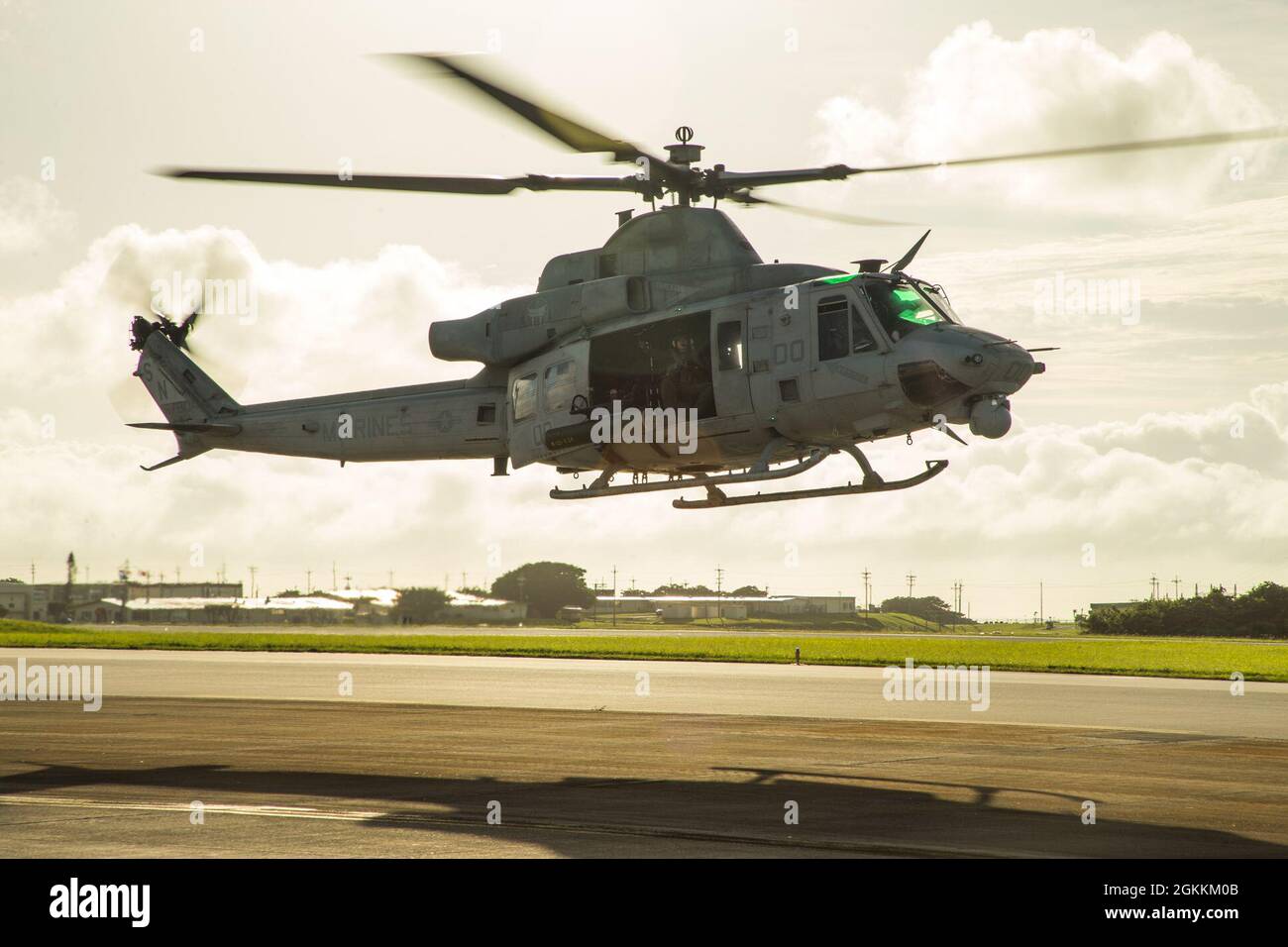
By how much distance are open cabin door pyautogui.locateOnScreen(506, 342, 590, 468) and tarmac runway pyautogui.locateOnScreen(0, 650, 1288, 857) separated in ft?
16.4

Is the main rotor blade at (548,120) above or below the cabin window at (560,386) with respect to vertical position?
above

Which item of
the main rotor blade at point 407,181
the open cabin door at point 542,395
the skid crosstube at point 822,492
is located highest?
the main rotor blade at point 407,181

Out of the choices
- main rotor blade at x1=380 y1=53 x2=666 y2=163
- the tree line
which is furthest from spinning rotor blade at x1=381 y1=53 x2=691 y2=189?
the tree line

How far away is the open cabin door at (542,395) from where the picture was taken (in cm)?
2205

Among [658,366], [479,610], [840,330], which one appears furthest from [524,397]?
[479,610]

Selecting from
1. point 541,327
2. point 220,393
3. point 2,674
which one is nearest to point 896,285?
point 541,327

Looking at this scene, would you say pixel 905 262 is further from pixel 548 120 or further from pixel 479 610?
pixel 479 610

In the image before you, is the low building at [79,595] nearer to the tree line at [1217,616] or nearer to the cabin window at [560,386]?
the tree line at [1217,616]

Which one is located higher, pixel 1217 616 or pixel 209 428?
pixel 209 428

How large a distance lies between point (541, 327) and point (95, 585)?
597ft

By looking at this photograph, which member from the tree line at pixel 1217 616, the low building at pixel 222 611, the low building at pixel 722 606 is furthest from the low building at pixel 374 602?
the tree line at pixel 1217 616

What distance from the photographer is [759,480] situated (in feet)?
66.8

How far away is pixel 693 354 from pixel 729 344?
64cm
